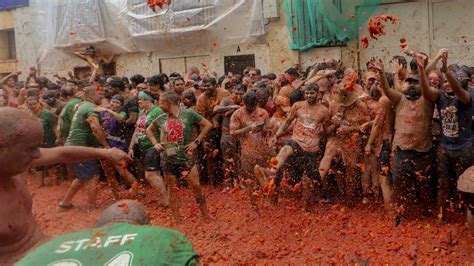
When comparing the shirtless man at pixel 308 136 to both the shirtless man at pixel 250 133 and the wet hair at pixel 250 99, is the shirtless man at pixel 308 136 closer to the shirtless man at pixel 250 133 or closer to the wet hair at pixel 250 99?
the shirtless man at pixel 250 133

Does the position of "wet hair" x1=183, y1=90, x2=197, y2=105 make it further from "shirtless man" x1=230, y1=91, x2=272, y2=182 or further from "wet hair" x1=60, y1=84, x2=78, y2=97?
"wet hair" x1=60, y1=84, x2=78, y2=97

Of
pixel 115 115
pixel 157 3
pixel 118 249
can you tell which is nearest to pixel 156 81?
pixel 115 115

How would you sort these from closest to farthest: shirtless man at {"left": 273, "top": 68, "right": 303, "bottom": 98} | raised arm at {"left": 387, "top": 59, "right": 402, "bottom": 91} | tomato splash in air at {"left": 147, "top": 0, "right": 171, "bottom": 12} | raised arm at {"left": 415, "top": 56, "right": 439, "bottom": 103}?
raised arm at {"left": 415, "top": 56, "right": 439, "bottom": 103}
raised arm at {"left": 387, "top": 59, "right": 402, "bottom": 91}
shirtless man at {"left": 273, "top": 68, "right": 303, "bottom": 98}
tomato splash in air at {"left": 147, "top": 0, "right": 171, "bottom": 12}

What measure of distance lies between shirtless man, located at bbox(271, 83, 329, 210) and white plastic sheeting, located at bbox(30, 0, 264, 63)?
777cm

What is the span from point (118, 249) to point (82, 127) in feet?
22.2

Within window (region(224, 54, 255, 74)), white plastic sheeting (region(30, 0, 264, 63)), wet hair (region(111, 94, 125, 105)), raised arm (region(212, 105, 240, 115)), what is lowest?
raised arm (region(212, 105, 240, 115))

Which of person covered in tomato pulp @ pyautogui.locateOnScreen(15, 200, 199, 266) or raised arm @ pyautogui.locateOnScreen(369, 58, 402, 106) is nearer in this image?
person covered in tomato pulp @ pyautogui.locateOnScreen(15, 200, 199, 266)

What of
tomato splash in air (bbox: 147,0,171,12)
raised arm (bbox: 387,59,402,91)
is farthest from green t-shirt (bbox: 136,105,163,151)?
tomato splash in air (bbox: 147,0,171,12)

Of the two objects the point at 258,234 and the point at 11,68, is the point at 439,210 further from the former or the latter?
the point at 11,68

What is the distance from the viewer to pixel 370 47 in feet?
45.9

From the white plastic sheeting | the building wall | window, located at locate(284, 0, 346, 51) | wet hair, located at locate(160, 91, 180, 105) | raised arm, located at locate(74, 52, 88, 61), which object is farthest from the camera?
raised arm, located at locate(74, 52, 88, 61)

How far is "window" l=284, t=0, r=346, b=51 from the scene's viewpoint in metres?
13.9

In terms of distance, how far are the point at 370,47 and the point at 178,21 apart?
240 inches

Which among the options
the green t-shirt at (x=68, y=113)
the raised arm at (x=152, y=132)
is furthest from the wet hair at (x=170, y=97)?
the green t-shirt at (x=68, y=113)
